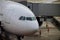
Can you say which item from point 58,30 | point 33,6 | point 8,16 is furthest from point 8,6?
point 58,30

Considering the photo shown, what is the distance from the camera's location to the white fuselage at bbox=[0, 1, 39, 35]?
40.8 feet

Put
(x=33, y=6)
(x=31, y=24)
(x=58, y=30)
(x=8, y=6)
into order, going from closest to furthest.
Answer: (x=31, y=24) → (x=8, y=6) → (x=33, y=6) → (x=58, y=30)

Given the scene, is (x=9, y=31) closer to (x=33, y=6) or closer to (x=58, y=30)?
(x=33, y=6)

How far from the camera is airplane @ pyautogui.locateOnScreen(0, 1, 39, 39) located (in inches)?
489

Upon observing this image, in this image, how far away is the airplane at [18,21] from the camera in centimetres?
1242

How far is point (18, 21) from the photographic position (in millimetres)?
12539

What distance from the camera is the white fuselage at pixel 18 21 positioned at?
1242 centimetres

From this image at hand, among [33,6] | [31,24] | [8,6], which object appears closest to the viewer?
[31,24]

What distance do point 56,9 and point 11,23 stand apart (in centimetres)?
715

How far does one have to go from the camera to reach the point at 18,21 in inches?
494

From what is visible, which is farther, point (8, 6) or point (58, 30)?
point (58, 30)

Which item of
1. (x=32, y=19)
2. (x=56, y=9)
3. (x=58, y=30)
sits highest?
(x=32, y=19)

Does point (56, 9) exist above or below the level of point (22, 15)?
below

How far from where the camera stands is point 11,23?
12.6 m
